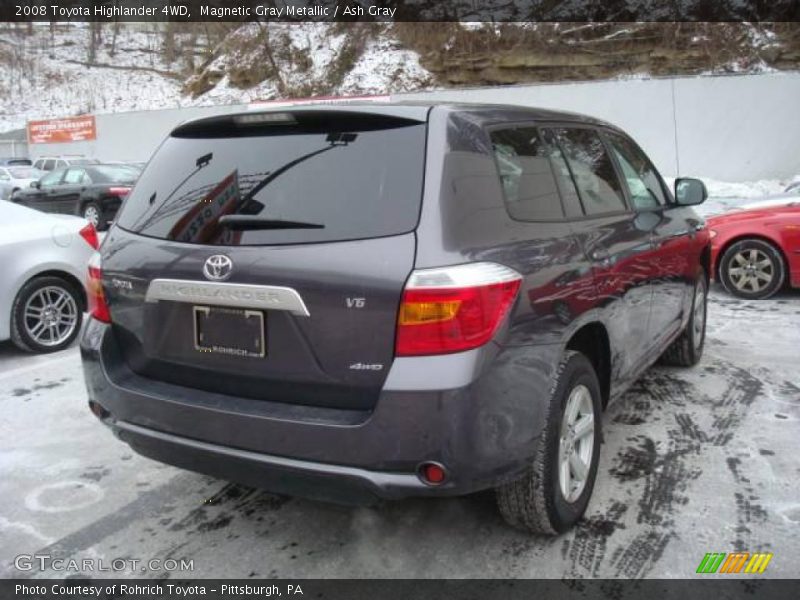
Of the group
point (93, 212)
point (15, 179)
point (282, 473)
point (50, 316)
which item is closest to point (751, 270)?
point (282, 473)

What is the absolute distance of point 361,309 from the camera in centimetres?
226

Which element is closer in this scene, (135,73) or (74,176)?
(74,176)

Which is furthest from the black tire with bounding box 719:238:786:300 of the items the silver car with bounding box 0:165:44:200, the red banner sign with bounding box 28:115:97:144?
the red banner sign with bounding box 28:115:97:144

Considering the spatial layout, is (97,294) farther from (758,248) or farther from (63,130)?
(63,130)

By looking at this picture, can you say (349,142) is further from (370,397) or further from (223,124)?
(370,397)

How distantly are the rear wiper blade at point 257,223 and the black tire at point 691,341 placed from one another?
3.28 metres

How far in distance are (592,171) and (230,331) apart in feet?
6.53

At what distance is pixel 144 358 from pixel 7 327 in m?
3.57

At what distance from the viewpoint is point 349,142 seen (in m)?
2.54

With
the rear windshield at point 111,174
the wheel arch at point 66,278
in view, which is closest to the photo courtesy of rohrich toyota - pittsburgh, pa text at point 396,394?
the wheel arch at point 66,278

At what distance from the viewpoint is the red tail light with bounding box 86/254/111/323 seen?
287cm

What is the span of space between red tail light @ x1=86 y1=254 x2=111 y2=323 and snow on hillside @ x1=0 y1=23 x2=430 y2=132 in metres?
31.9

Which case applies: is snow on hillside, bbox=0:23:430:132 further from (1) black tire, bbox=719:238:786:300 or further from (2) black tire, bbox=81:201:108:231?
(1) black tire, bbox=719:238:786:300

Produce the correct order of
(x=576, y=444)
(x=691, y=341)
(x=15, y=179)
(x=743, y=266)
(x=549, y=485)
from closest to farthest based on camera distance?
1. (x=549, y=485)
2. (x=576, y=444)
3. (x=691, y=341)
4. (x=743, y=266)
5. (x=15, y=179)
